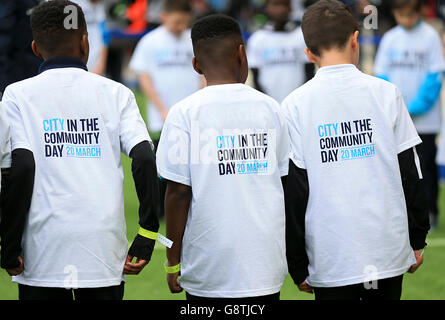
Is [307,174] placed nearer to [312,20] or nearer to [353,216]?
[353,216]

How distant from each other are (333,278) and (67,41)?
1.63 meters

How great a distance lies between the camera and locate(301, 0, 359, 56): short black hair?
388 centimetres

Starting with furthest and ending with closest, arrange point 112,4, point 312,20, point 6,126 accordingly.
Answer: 1. point 112,4
2. point 312,20
3. point 6,126

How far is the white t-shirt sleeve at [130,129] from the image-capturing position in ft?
12.2

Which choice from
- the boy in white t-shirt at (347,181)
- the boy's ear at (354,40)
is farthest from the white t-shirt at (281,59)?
the boy in white t-shirt at (347,181)

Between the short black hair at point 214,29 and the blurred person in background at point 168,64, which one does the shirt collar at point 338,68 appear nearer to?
the short black hair at point 214,29

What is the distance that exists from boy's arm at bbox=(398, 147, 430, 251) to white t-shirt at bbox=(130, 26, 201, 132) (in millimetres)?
4733

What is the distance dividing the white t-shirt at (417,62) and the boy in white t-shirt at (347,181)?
14.2 ft

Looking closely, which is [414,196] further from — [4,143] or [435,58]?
[435,58]

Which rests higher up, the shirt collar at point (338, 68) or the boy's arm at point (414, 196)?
the shirt collar at point (338, 68)

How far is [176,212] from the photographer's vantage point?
3.66m

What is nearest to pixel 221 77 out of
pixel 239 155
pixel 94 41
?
pixel 239 155
